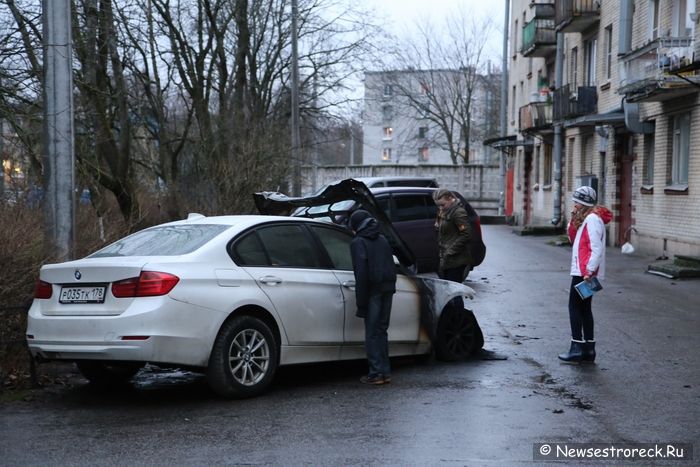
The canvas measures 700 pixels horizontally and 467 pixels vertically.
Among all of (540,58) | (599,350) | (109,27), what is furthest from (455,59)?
(599,350)

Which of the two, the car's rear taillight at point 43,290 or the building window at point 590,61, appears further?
the building window at point 590,61

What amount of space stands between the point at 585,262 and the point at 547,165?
29717 mm

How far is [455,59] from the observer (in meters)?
69.9

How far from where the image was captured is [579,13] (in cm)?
2939

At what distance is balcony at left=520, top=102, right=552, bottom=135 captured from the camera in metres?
35.2

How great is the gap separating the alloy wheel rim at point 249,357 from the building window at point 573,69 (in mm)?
26679

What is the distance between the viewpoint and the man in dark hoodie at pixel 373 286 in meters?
8.23

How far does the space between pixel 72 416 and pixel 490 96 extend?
6919cm

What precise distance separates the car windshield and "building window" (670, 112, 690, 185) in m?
15.9

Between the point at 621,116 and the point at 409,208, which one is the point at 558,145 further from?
the point at 409,208

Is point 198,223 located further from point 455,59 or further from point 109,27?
point 455,59

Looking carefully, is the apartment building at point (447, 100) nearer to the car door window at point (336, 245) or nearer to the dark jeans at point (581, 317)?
the dark jeans at point (581, 317)

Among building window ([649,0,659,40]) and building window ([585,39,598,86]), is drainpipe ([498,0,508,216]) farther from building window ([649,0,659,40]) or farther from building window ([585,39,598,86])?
building window ([649,0,659,40])

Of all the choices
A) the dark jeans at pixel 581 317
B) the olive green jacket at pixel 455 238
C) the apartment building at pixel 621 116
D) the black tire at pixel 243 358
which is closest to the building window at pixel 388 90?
the apartment building at pixel 621 116
